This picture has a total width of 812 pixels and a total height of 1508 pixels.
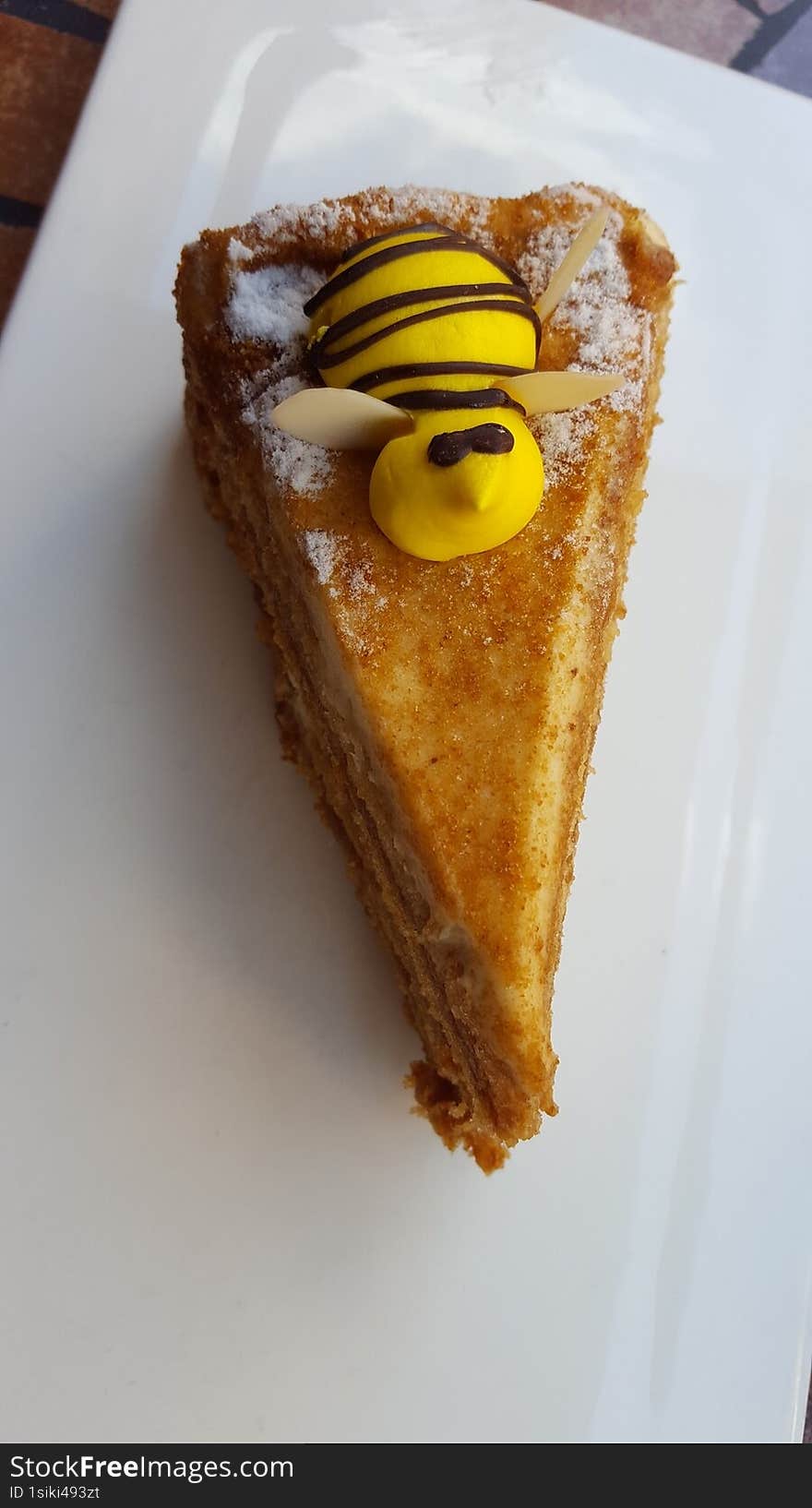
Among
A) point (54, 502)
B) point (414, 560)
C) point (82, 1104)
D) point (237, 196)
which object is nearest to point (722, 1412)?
point (82, 1104)

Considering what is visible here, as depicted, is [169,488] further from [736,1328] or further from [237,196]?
[736,1328]

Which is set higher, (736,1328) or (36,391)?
(36,391)

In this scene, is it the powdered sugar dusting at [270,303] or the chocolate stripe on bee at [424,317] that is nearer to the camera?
the chocolate stripe on bee at [424,317]

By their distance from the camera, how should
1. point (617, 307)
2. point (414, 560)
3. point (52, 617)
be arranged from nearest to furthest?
point (414, 560) < point (617, 307) < point (52, 617)

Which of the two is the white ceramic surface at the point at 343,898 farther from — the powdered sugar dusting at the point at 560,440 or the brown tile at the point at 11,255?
the powdered sugar dusting at the point at 560,440

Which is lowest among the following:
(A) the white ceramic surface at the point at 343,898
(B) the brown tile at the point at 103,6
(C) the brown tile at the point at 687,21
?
(A) the white ceramic surface at the point at 343,898

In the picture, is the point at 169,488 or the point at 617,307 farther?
the point at 169,488

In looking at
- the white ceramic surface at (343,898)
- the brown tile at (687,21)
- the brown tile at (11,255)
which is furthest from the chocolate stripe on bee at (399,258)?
the brown tile at (687,21)
